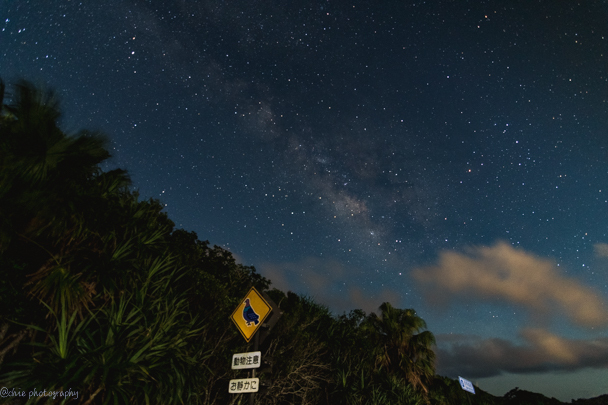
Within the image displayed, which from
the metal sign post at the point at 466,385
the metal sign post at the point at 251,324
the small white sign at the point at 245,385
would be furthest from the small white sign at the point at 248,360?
the metal sign post at the point at 466,385

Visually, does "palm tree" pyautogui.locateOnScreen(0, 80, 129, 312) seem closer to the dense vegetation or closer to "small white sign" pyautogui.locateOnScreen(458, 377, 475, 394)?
the dense vegetation

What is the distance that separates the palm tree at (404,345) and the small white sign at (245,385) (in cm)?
1428

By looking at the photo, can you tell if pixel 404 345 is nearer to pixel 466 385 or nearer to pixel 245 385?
pixel 466 385

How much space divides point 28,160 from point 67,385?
3.49 meters

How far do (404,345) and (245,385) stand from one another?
15.7 m

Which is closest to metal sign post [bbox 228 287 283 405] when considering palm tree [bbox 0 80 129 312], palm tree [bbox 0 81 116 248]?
palm tree [bbox 0 80 129 312]

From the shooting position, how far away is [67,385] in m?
5.43

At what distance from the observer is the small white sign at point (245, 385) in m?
6.03

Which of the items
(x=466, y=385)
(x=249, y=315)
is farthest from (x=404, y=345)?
(x=249, y=315)

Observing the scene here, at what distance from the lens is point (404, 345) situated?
1980 cm

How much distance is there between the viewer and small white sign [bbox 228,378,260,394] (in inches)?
237

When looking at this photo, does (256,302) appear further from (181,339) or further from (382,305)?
(382,305)

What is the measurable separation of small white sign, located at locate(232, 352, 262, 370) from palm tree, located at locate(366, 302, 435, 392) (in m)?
14.1

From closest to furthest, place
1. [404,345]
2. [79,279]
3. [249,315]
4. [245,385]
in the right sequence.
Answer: [245,385] → [79,279] → [249,315] → [404,345]
